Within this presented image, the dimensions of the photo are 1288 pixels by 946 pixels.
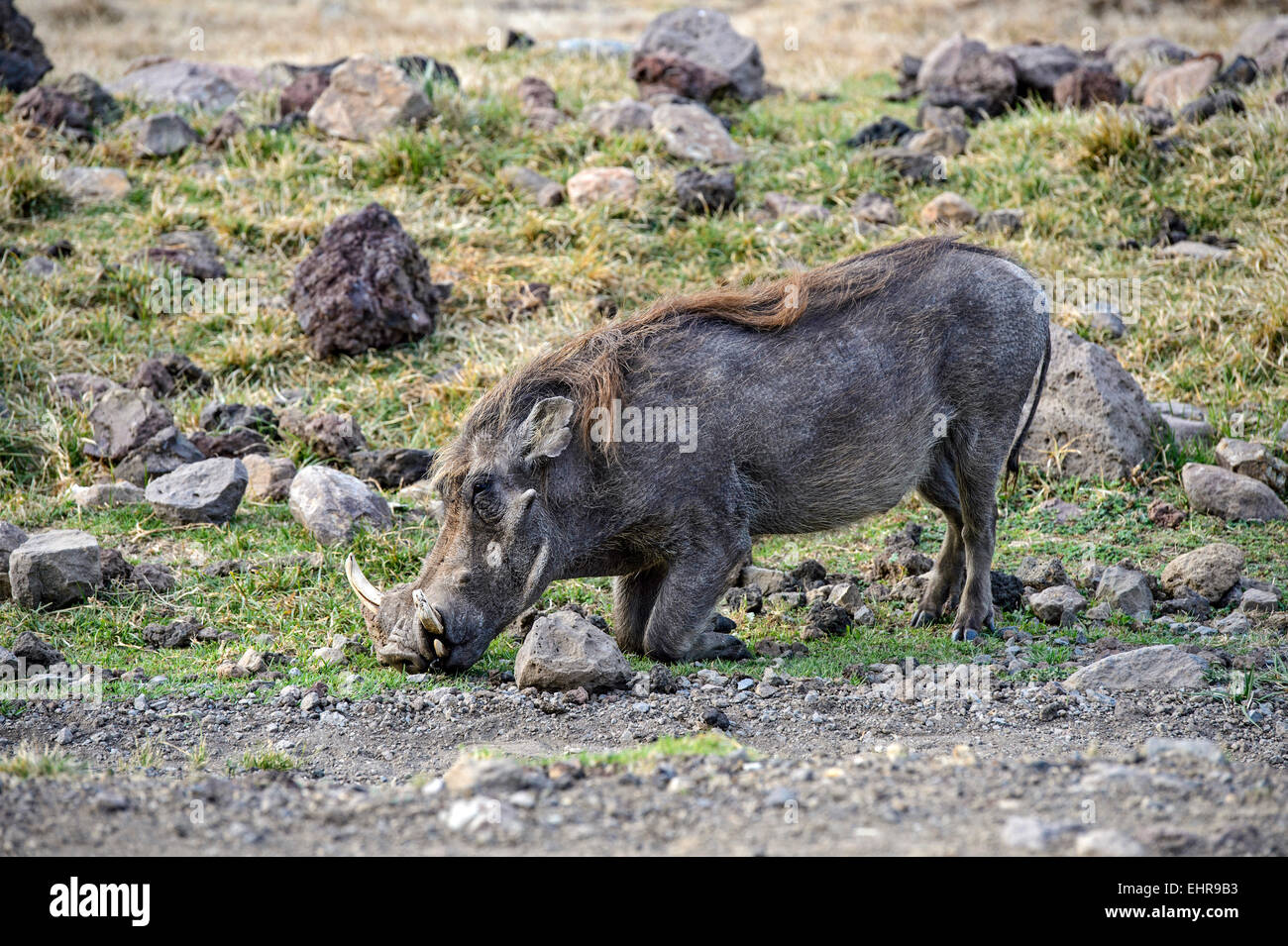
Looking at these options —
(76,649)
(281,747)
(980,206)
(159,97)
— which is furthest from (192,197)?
(281,747)

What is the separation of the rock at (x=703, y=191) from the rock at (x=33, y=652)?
17.5ft

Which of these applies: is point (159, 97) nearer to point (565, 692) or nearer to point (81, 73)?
point (81, 73)

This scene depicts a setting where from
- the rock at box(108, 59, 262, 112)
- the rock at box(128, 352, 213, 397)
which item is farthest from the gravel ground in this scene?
the rock at box(108, 59, 262, 112)

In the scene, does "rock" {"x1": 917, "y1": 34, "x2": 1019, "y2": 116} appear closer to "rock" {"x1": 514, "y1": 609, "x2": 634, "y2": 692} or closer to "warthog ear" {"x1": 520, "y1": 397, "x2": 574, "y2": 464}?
"warthog ear" {"x1": 520, "y1": 397, "x2": 574, "y2": 464}

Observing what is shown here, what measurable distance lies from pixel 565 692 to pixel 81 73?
311 inches

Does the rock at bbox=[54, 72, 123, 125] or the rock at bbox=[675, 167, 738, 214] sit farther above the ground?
the rock at bbox=[54, 72, 123, 125]

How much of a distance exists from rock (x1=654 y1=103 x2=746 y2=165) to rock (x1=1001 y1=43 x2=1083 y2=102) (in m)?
2.60

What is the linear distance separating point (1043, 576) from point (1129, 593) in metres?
0.45

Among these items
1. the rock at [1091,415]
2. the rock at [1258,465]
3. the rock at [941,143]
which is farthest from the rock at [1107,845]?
the rock at [941,143]

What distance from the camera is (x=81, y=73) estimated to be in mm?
10109

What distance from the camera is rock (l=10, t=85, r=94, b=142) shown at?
9.66 m

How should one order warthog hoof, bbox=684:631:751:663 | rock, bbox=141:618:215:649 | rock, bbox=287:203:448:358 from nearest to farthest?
warthog hoof, bbox=684:631:751:663 → rock, bbox=141:618:215:649 → rock, bbox=287:203:448:358

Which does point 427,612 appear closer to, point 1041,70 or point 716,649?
point 716,649

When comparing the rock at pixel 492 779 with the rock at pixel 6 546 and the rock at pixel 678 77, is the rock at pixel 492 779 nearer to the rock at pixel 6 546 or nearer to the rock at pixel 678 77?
the rock at pixel 6 546
